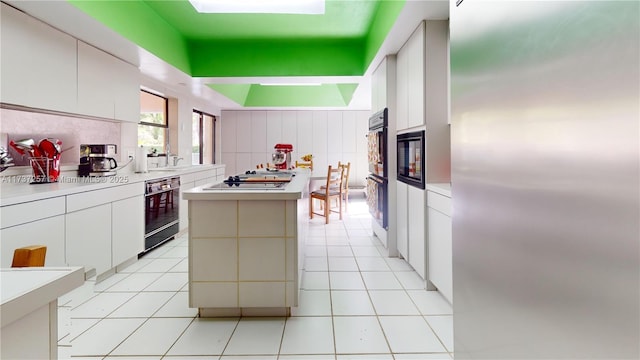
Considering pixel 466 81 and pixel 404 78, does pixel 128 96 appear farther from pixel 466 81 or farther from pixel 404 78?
pixel 466 81

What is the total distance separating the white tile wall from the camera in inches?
327

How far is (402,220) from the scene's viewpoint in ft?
11.3

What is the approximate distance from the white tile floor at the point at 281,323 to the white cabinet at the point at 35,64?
5.26 ft

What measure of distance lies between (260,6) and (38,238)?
2826 mm

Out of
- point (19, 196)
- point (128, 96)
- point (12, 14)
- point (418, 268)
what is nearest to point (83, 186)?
point (19, 196)

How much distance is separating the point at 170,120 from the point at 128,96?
1.89m

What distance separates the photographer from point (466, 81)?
825 millimetres

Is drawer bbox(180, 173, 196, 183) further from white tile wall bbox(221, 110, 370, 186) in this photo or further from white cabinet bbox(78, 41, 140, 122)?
white tile wall bbox(221, 110, 370, 186)

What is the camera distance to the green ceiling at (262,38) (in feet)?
11.1

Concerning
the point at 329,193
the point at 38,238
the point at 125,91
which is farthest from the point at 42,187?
the point at 329,193

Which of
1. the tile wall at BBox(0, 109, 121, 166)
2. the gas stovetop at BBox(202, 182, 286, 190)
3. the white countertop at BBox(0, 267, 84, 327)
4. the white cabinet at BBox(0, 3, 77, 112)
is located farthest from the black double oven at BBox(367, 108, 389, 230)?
the white countertop at BBox(0, 267, 84, 327)

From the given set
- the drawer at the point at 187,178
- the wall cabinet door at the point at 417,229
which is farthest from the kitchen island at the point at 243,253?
the drawer at the point at 187,178

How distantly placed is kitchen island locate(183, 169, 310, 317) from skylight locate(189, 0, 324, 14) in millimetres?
2183

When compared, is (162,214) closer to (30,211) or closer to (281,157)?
(281,157)
